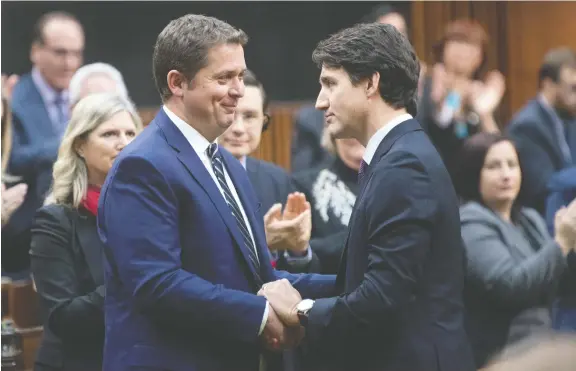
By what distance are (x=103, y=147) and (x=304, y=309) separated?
0.99 meters

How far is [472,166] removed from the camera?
358cm

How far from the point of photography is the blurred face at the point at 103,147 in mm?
2980

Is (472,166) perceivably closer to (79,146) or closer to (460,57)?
(79,146)

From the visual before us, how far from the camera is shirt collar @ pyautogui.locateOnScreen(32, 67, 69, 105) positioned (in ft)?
14.1

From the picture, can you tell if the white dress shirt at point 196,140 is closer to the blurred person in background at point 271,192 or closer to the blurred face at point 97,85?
the blurred person in background at point 271,192

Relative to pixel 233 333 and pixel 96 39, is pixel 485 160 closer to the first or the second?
pixel 233 333

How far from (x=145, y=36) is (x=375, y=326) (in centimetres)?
363

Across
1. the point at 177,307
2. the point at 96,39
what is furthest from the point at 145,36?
the point at 177,307

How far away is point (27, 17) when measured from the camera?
17.4 ft

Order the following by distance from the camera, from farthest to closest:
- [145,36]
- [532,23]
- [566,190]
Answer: [532,23], [145,36], [566,190]

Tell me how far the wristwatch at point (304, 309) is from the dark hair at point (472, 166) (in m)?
1.38

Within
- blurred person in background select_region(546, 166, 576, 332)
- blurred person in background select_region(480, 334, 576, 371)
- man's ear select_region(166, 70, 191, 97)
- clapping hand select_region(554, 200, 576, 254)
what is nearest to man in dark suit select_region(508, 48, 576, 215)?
blurred person in background select_region(546, 166, 576, 332)

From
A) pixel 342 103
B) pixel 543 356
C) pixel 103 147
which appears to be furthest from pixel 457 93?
pixel 543 356

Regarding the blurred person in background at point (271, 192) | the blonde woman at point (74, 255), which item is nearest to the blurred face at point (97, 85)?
the blurred person in background at point (271, 192)
